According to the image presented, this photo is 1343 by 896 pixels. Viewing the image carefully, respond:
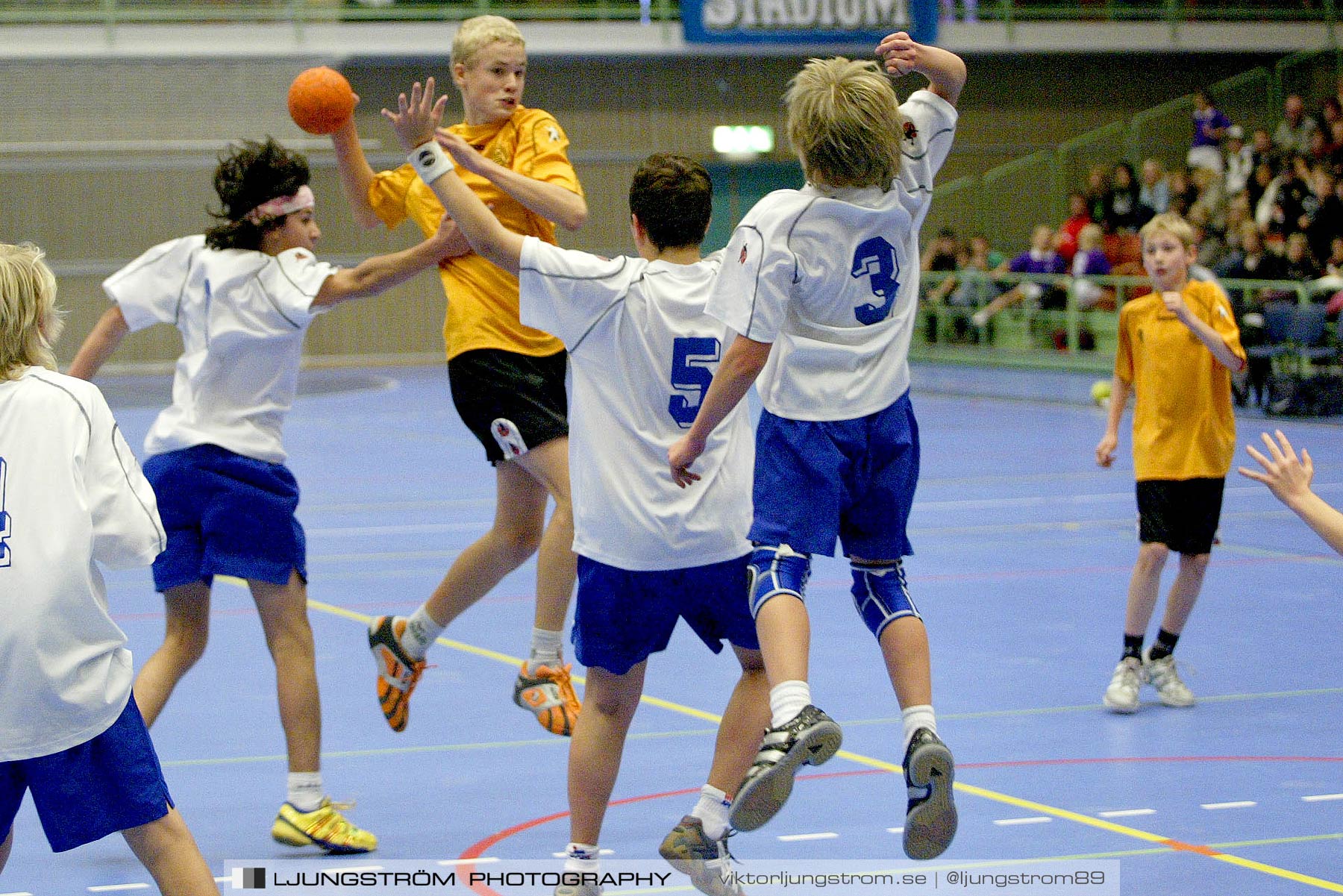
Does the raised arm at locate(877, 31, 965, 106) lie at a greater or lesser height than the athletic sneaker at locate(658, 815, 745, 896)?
greater

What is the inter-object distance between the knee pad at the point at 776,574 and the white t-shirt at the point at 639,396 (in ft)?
0.49

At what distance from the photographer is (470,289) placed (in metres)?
5.43

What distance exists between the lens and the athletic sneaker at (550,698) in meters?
5.16

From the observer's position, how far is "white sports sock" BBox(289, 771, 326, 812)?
189 inches

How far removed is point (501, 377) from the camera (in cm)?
538

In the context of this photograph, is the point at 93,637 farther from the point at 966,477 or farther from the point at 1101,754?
the point at 966,477

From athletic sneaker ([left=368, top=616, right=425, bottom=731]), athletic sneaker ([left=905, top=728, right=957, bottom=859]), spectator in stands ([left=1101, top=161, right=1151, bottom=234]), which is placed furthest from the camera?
spectator in stands ([left=1101, top=161, right=1151, bottom=234])

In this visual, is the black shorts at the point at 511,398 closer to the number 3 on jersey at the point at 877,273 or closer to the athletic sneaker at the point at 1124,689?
the number 3 on jersey at the point at 877,273

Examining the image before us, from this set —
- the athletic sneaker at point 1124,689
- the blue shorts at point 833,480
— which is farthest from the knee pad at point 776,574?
the athletic sneaker at point 1124,689

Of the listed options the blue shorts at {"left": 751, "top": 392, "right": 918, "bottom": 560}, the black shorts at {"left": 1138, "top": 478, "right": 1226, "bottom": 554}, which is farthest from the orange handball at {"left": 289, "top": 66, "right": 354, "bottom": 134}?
the black shorts at {"left": 1138, "top": 478, "right": 1226, "bottom": 554}

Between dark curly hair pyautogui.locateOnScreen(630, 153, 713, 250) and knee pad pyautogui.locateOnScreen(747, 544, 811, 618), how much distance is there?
79 cm

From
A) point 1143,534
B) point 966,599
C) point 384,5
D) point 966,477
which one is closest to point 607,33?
point 384,5

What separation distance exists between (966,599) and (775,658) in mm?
4598

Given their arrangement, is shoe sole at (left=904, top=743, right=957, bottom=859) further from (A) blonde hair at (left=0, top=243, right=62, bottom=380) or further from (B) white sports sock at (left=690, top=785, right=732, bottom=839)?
(A) blonde hair at (left=0, top=243, right=62, bottom=380)
